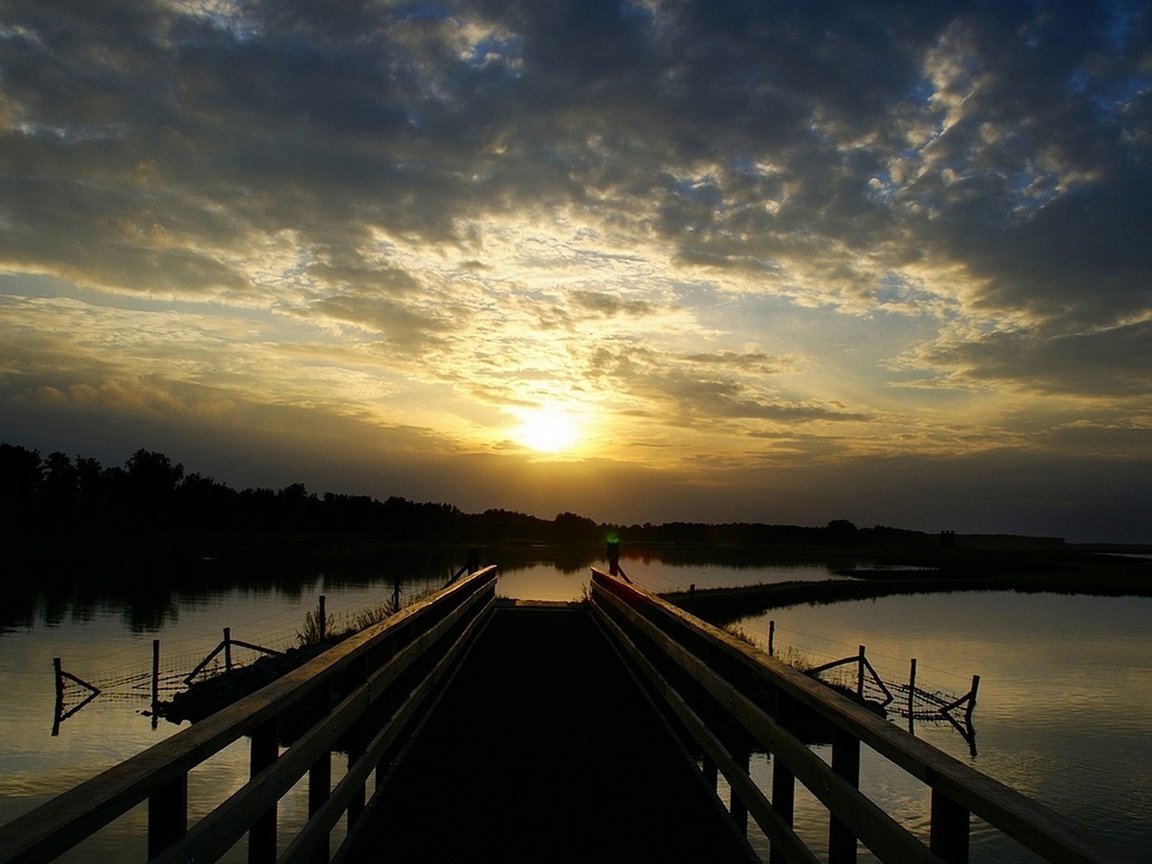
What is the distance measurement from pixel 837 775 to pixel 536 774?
3404 mm

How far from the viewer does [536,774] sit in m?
6.92

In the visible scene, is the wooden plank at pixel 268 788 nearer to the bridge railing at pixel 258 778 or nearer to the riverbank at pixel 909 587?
the bridge railing at pixel 258 778

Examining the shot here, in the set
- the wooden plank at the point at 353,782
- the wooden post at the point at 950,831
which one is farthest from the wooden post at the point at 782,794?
the wooden plank at the point at 353,782

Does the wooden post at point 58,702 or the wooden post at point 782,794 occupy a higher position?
the wooden post at point 782,794

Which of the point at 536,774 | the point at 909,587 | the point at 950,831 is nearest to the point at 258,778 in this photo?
the point at 950,831

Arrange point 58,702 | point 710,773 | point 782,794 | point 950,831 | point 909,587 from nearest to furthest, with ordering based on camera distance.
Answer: point 950,831 < point 782,794 < point 710,773 < point 58,702 < point 909,587

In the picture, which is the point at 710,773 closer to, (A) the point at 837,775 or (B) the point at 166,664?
(A) the point at 837,775

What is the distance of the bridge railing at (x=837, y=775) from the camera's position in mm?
2578

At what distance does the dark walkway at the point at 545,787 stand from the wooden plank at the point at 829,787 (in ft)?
2.45

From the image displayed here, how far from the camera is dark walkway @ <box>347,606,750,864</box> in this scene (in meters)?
5.32

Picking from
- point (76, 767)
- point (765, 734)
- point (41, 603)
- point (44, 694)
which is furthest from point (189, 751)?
point (41, 603)

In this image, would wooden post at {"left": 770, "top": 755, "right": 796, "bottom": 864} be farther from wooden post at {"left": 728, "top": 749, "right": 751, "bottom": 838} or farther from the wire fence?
the wire fence

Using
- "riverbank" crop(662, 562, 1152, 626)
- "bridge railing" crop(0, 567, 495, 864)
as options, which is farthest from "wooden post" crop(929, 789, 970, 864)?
"riverbank" crop(662, 562, 1152, 626)

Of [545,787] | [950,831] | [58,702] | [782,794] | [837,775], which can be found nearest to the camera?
[950,831]
